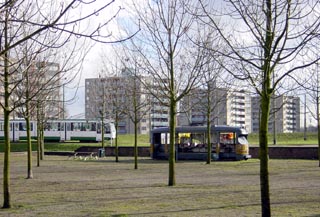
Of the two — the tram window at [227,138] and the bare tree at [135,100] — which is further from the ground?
the bare tree at [135,100]

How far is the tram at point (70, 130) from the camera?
59062 millimetres

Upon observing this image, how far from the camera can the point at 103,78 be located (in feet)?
129

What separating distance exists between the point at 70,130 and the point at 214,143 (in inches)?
949

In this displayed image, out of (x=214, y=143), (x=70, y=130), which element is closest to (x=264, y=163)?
(x=214, y=143)

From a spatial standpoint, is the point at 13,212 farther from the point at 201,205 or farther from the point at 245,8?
the point at 245,8

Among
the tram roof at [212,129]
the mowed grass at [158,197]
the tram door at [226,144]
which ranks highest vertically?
the tram roof at [212,129]

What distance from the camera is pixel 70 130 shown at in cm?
5997

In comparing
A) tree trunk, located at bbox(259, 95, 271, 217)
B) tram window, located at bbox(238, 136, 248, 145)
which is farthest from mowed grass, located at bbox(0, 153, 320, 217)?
tram window, located at bbox(238, 136, 248, 145)

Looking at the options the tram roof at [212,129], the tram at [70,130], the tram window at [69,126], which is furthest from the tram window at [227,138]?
the tram window at [69,126]

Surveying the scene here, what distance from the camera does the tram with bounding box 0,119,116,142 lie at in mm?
59062

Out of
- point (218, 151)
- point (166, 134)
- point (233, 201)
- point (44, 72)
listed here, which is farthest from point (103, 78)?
point (233, 201)

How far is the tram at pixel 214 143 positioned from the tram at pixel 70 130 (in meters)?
17.7

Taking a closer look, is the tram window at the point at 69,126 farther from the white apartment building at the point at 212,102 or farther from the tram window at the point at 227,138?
the tram window at the point at 227,138

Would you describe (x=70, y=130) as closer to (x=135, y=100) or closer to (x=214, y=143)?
(x=214, y=143)
